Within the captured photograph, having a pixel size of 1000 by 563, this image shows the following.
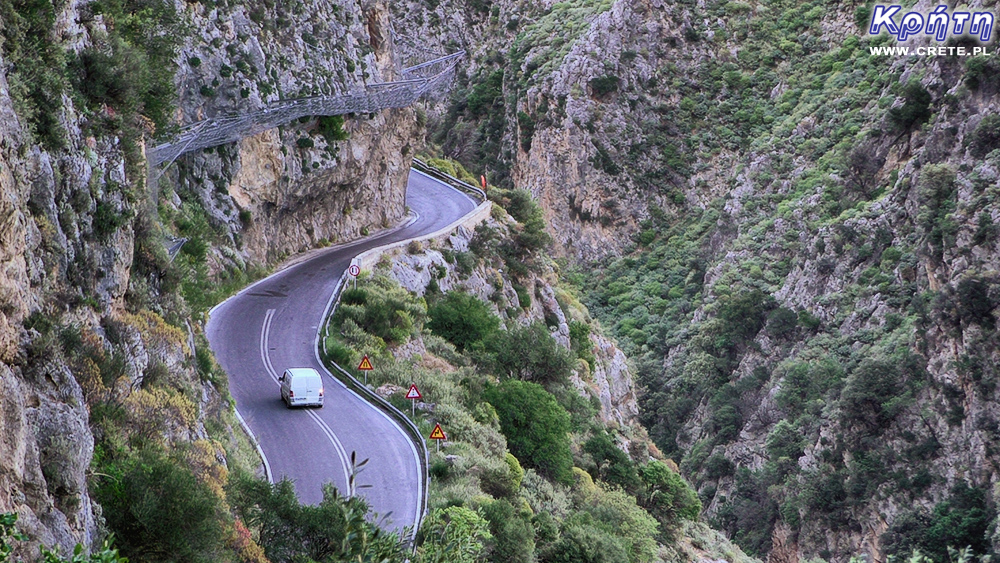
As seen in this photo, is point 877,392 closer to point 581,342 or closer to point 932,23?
point 581,342

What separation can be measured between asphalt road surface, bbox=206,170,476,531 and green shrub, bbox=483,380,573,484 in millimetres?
6191

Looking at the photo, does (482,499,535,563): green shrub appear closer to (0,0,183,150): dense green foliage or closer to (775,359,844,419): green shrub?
(0,0,183,150): dense green foliage

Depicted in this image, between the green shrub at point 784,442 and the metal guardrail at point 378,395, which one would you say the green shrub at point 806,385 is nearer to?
the green shrub at point 784,442

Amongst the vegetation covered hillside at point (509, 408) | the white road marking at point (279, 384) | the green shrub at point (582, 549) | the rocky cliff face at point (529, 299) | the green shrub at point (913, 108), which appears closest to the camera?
the white road marking at point (279, 384)

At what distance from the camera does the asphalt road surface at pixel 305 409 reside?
22.1 m

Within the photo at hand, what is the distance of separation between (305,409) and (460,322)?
1435 centimetres

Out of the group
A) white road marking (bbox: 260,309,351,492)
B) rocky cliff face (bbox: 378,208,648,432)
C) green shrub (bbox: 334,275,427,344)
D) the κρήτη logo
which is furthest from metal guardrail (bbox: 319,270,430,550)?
the κρήτη logo

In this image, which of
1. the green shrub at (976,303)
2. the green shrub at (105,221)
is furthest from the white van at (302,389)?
the green shrub at (976,303)

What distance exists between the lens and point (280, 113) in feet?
Result: 127

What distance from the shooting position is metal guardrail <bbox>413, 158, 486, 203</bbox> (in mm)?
58969

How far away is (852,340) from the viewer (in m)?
59.6

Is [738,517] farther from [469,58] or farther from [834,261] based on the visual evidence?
[469,58]

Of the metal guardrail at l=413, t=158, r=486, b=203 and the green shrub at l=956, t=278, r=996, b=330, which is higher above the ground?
the metal guardrail at l=413, t=158, r=486, b=203

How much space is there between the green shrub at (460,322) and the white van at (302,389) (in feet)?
41.0
